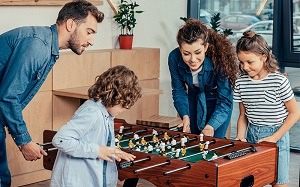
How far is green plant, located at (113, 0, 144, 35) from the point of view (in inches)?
257

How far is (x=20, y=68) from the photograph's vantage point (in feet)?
11.1

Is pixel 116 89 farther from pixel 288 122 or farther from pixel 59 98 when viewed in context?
pixel 59 98

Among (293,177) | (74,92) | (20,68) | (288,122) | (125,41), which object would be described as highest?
(125,41)

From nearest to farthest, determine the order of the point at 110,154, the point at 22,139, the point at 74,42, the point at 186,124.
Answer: the point at 110,154, the point at 22,139, the point at 74,42, the point at 186,124

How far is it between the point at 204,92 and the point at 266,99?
61cm

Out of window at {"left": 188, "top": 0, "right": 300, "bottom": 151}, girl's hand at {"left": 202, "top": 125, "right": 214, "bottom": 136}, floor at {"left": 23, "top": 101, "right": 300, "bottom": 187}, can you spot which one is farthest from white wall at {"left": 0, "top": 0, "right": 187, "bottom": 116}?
girl's hand at {"left": 202, "top": 125, "right": 214, "bottom": 136}

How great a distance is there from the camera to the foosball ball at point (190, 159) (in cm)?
338

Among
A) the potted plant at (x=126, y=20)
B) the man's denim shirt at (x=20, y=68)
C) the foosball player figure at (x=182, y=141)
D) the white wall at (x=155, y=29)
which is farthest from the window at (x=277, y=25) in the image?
the man's denim shirt at (x=20, y=68)

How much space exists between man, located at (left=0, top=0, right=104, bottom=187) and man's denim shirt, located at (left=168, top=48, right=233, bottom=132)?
101cm

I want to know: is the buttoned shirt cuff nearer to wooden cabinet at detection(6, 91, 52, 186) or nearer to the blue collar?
the blue collar

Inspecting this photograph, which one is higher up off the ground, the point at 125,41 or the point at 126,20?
the point at 126,20

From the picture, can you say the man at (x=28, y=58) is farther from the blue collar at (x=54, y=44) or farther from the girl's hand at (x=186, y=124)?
the girl's hand at (x=186, y=124)

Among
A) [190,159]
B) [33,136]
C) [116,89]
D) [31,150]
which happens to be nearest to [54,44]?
[116,89]

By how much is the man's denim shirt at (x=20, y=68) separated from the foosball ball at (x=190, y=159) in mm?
335
